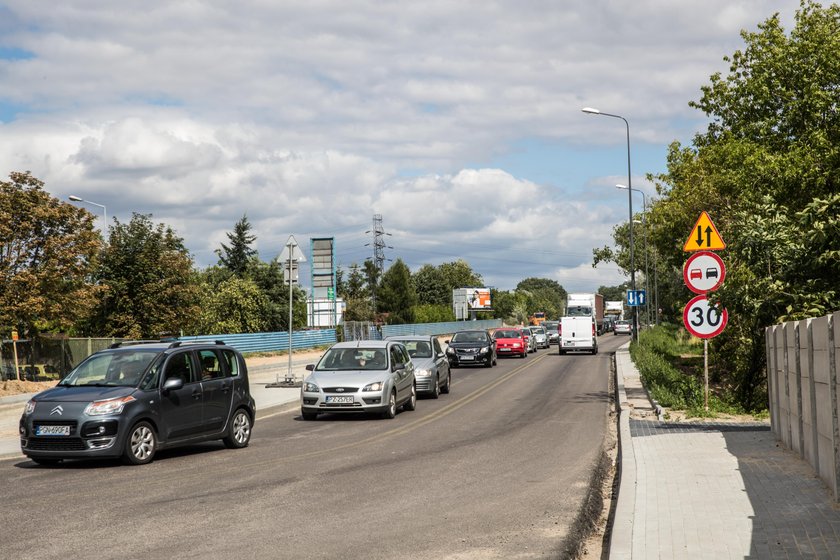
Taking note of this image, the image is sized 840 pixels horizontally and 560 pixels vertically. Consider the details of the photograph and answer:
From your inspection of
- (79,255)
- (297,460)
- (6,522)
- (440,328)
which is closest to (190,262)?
(79,255)

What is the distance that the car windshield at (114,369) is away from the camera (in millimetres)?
13422

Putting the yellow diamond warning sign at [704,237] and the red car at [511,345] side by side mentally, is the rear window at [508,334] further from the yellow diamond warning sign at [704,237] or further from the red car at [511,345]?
the yellow diamond warning sign at [704,237]

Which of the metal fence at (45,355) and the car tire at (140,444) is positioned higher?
the metal fence at (45,355)

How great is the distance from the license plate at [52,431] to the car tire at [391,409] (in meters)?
7.72

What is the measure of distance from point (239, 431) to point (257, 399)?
30.1 feet

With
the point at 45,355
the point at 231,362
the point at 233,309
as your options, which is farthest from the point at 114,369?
the point at 233,309

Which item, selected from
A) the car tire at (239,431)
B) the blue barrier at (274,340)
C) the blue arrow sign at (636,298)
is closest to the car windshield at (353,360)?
the car tire at (239,431)

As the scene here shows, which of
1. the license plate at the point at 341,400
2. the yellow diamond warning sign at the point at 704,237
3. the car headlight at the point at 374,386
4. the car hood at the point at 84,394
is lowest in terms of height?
the license plate at the point at 341,400

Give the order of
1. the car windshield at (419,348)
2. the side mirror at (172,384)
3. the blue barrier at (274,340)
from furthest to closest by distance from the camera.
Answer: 1. the blue barrier at (274,340)
2. the car windshield at (419,348)
3. the side mirror at (172,384)

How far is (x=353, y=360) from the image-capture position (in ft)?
66.6

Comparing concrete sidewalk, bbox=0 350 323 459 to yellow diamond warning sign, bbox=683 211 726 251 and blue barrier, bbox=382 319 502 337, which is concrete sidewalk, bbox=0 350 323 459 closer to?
yellow diamond warning sign, bbox=683 211 726 251

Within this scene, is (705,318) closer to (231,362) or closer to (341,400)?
(341,400)

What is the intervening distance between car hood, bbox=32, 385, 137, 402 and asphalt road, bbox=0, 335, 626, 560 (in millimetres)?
912

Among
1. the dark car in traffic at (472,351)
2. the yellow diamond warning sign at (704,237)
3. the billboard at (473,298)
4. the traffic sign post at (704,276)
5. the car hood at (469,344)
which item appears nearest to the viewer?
the traffic sign post at (704,276)
